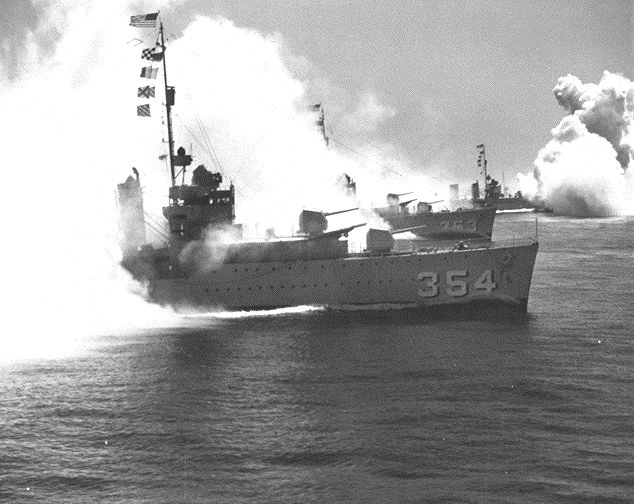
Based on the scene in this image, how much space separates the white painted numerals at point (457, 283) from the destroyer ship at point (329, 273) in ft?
0.21

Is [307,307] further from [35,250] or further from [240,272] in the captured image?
[35,250]

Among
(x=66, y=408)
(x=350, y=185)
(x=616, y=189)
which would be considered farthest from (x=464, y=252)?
(x=616, y=189)

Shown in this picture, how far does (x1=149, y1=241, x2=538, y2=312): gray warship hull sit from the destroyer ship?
6 cm

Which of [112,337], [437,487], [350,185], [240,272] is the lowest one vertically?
[437,487]

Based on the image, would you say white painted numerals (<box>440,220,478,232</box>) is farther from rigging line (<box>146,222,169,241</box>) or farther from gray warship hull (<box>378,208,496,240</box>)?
rigging line (<box>146,222,169,241</box>)

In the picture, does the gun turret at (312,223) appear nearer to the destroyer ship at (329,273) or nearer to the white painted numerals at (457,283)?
the destroyer ship at (329,273)

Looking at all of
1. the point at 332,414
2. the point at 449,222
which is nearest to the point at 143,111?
the point at 332,414

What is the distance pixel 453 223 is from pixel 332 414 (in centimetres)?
9112

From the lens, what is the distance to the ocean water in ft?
80.8

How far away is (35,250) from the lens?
58.9m

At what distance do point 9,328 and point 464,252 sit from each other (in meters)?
27.8

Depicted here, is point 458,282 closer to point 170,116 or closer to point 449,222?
point 170,116

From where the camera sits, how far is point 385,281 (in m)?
52.1

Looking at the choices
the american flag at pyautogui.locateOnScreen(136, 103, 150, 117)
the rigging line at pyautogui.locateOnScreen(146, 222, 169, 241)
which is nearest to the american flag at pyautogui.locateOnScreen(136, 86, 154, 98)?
the american flag at pyautogui.locateOnScreen(136, 103, 150, 117)
